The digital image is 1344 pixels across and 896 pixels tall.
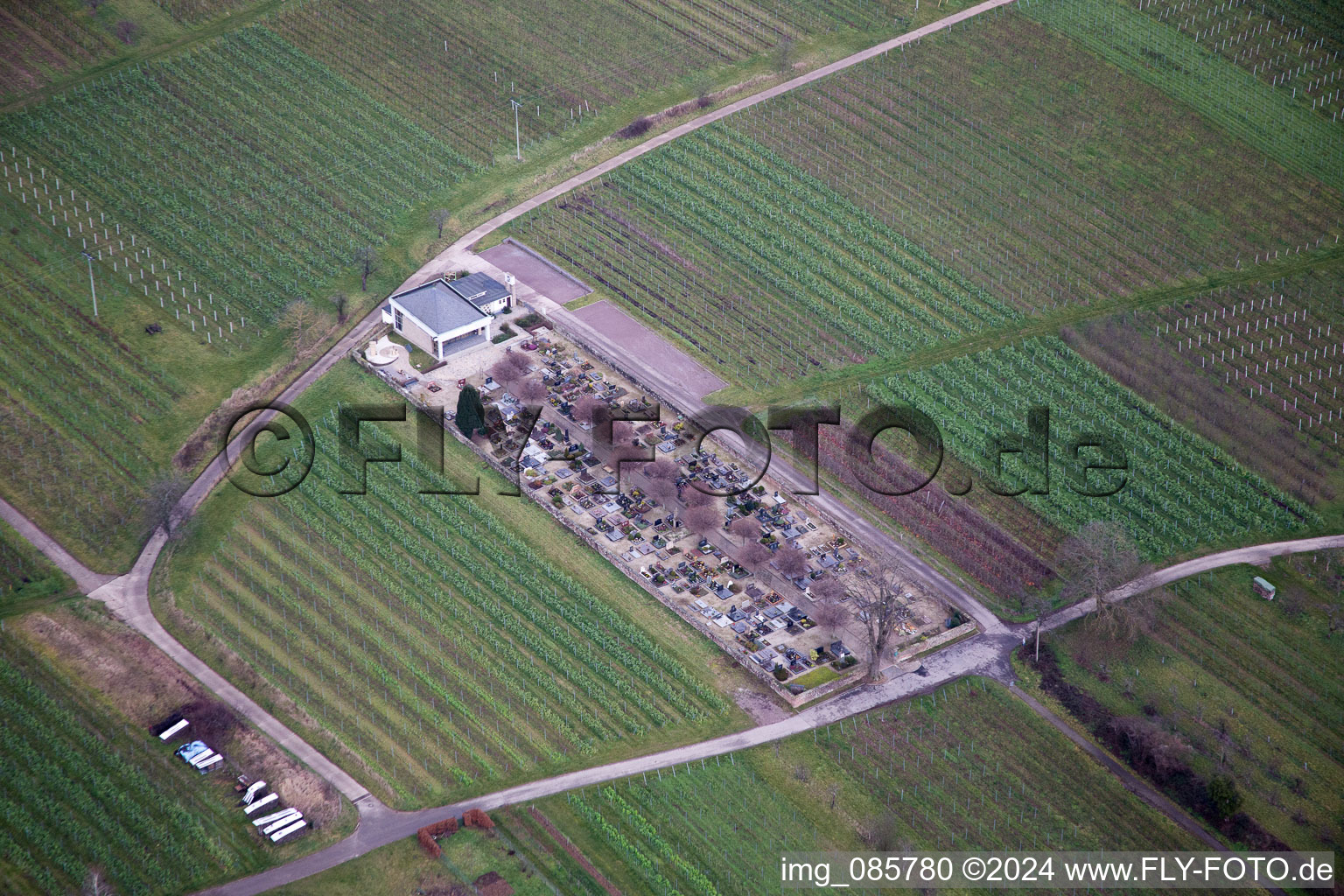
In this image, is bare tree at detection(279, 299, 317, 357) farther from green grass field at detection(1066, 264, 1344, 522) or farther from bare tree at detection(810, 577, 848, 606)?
green grass field at detection(1066, 264, 1344, 522)

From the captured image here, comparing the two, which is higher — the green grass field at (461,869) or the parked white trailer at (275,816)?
the parked white trailer at (275,816)

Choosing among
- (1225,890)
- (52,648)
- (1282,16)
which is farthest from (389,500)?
(1282,16)

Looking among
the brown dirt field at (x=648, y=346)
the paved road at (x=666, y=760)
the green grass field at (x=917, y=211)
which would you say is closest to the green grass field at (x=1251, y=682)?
the paved road at (x=666, y=760)

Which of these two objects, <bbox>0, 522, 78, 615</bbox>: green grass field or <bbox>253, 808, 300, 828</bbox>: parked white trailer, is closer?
<bbox>253, 808, 300, 828</bbox>: parked white trailer

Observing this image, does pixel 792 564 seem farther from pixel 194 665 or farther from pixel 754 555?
pixel 194 665

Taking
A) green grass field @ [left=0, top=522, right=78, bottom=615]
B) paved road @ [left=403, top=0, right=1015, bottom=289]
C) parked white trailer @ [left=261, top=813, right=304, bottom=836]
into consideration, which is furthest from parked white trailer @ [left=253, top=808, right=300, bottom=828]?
paved road @ [left=403, top=0, right=1015, bottom=289]

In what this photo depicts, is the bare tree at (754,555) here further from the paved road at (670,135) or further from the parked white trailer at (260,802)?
the paved road at (670,135)
